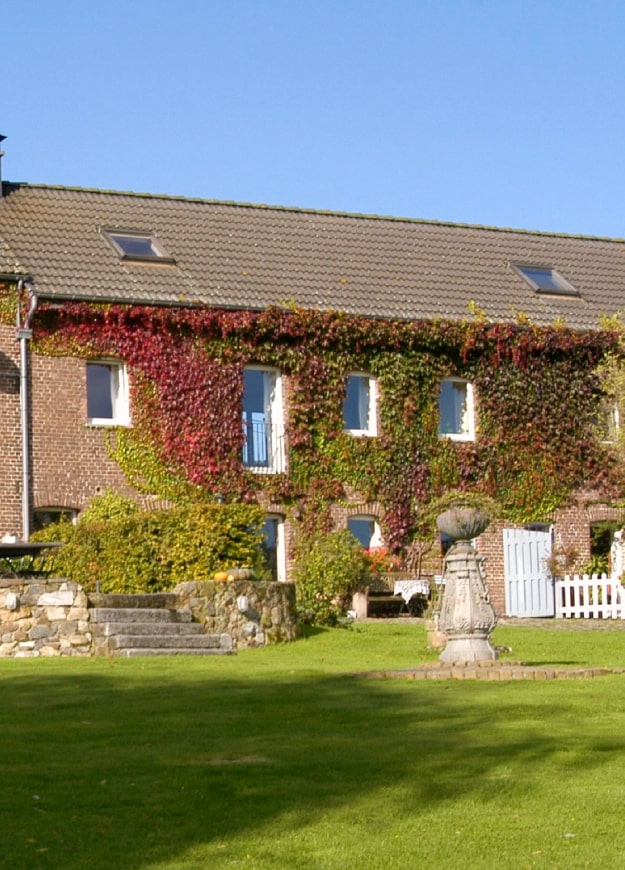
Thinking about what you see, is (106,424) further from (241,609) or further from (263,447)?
(241,609)

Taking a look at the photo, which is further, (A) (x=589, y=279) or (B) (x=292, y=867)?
(A) (x=589, y=279)

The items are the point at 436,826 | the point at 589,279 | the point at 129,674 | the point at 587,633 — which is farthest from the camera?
the point at 589,279

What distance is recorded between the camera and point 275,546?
30.8 metres

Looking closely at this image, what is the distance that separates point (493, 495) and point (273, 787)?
2317cm

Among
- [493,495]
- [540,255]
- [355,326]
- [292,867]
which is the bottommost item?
[292,867]

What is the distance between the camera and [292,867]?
761 centimetres

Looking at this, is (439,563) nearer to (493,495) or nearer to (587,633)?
(493,495)

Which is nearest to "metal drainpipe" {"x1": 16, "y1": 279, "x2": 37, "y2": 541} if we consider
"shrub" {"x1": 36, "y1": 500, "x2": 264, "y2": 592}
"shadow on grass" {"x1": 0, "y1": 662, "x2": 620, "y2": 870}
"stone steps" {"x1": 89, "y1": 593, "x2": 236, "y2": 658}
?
"shrub" {"x1": 36, "y1": 500, "x2": 264, "y2": 592}

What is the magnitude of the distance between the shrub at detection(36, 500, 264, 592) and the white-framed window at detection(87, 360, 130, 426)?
7.01 meters

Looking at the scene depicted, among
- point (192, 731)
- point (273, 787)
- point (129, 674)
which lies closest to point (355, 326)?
point (129, 674)

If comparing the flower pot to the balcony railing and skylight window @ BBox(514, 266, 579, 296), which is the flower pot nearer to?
the balcony railing

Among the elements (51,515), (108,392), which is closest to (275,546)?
(108,392)

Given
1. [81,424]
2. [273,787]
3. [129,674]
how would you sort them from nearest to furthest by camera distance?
[273,787] < [129,674] < [81,424]

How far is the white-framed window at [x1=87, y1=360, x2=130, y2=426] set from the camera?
29.6 m
